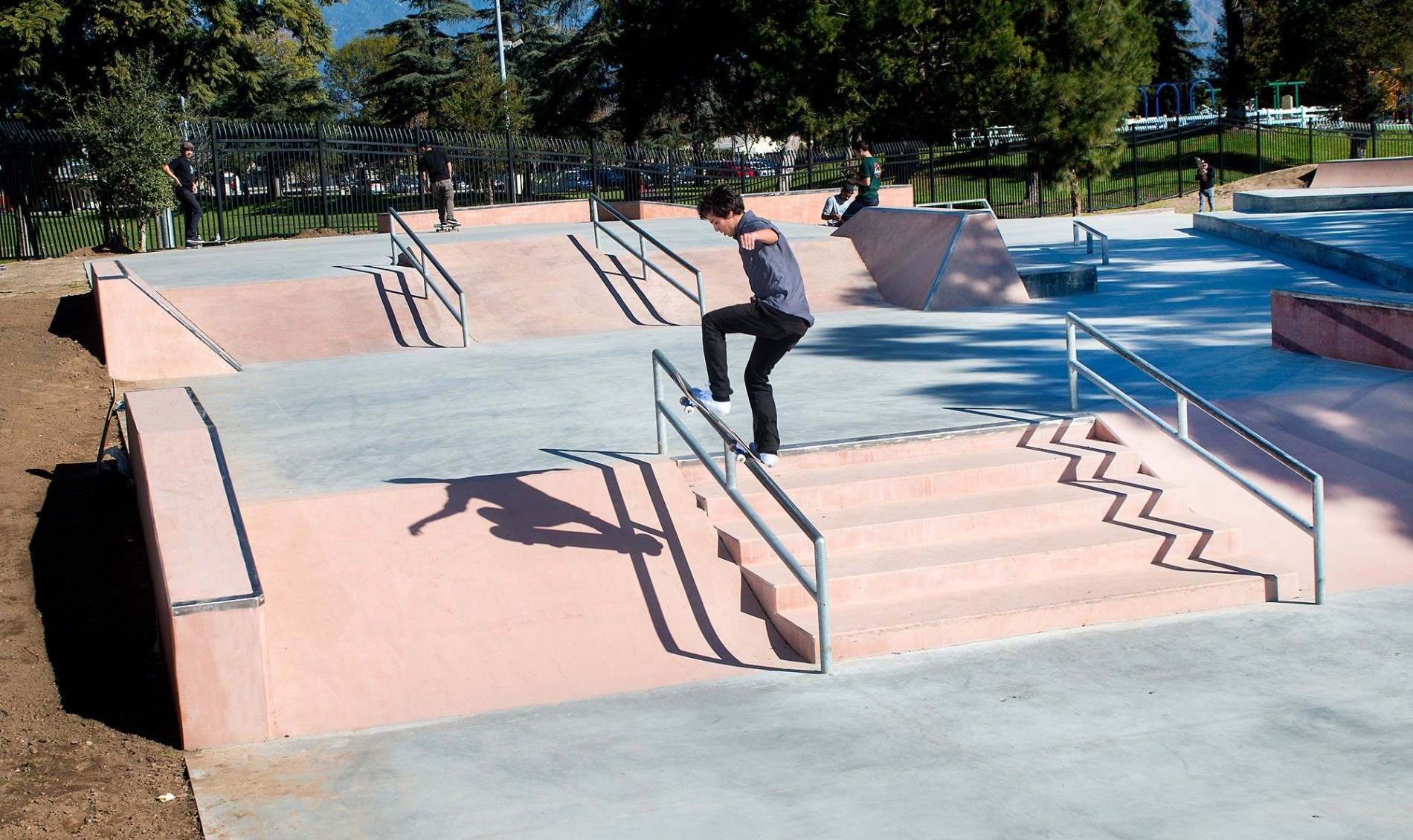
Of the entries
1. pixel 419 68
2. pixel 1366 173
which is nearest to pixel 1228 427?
pixel 1366 173

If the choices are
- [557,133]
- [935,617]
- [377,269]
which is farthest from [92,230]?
[557,133]

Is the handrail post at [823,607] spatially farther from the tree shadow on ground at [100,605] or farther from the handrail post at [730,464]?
the tree shadow on ground at [100,605]

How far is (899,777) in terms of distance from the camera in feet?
16.0

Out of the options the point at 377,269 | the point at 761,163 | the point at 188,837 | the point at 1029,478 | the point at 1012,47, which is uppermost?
the point at 1012,47

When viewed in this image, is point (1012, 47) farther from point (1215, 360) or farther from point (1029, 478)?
point (1029, 478)

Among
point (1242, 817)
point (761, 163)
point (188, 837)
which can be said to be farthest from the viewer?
point (761, 163)

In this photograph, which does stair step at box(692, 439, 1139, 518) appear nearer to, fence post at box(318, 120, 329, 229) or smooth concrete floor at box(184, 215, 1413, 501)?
smooth concrete floor at box(184, 215, 1413, 501)

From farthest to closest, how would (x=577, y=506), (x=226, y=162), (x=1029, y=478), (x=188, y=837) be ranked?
(x=226, y=162) → (x=1029, y=478) → (x=577, y=506) → (x=188, y=837)

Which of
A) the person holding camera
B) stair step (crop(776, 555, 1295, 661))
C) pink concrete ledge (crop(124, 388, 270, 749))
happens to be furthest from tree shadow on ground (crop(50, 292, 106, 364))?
the person holding camera

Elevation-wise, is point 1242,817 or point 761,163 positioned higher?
point 761,163

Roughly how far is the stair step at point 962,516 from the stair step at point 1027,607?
1.55 ft

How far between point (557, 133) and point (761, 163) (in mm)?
26991

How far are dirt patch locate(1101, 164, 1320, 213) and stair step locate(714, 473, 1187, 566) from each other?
26.5 meters

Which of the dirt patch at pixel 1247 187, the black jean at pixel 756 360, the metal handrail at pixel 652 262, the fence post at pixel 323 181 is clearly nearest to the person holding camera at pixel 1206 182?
the dirt patch at pixel 1247 187
